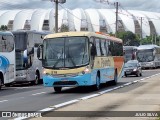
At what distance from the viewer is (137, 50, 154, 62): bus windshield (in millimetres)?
65750

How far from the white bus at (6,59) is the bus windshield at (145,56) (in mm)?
40273

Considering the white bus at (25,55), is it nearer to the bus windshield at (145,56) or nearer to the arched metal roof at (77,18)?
the bus windshield at (145,56)

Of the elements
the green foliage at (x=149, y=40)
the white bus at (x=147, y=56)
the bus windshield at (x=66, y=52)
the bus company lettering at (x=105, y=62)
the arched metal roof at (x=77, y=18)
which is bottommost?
the white bus at (x=147, y=56)

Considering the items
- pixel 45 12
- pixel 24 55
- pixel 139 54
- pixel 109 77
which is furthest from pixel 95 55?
→ pixel 45 12

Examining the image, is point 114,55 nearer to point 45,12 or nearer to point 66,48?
point 66,48

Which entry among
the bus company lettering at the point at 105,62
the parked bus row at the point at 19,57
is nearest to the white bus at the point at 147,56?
the parked bus row at the point at 19,57

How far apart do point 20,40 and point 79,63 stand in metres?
9.27

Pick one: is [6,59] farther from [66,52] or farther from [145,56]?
[145,56]

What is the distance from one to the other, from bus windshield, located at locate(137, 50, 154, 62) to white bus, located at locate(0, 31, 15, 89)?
40.3 metres

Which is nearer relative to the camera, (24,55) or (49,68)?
(49,68)

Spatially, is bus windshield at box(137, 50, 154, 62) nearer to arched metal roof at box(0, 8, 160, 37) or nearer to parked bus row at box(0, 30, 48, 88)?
parked bus row at box(0, 30, 48, 88)

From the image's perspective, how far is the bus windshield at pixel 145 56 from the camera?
65.8 meters

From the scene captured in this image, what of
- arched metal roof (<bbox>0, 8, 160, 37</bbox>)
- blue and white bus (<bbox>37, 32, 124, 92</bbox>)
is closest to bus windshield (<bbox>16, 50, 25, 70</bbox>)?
blue and white bus (<bbox>37, 32, 124, 92</bbox>)

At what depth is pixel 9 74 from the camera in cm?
2658
